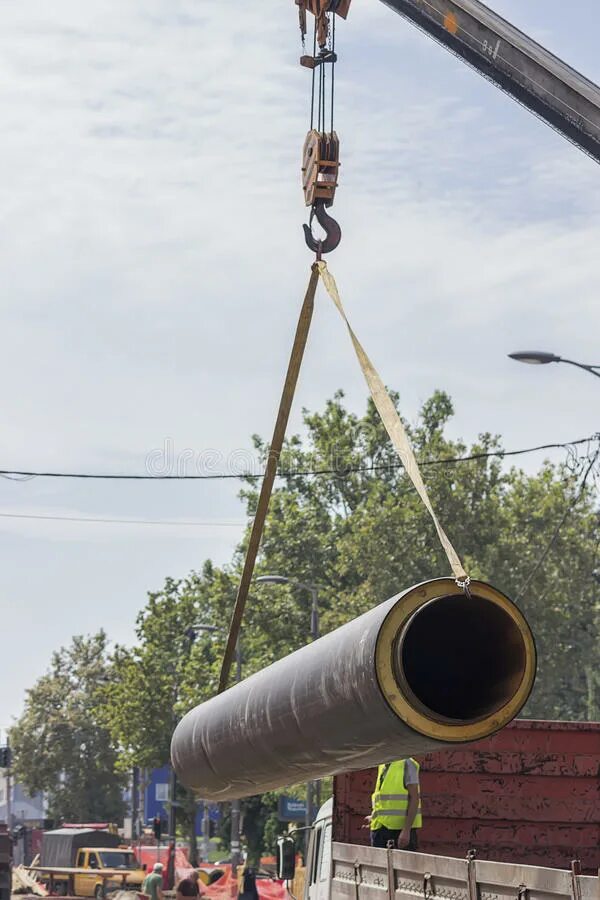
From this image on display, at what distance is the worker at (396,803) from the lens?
10.6 meters

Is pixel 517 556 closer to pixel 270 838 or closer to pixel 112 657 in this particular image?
pixel 270 838

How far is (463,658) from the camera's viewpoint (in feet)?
20.5

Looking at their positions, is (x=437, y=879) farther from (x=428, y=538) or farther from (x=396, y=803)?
(x=428, y=538)

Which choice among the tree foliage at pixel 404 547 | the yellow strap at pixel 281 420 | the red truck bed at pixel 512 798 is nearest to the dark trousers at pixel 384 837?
the red truck bed at pixel 512 798

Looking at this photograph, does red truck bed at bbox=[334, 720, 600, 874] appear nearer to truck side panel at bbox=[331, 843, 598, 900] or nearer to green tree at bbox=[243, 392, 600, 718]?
truck side panel at bbox=[331, 843, 598, 900]

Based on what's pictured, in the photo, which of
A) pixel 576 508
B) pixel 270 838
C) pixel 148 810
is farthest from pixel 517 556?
pixel 148 810

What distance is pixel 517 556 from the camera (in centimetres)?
4534

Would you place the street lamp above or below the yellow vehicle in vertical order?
above

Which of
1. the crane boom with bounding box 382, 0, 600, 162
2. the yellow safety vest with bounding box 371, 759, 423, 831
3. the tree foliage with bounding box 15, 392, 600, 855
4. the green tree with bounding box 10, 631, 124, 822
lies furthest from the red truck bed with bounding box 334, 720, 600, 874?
the green tree with bounding box 10, 631, 124, 822

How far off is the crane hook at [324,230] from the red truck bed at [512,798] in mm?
4379

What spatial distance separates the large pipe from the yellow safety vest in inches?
138

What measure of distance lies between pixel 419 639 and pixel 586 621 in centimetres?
4599

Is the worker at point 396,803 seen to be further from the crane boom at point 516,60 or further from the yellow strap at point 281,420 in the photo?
the crane boom at point 516,60

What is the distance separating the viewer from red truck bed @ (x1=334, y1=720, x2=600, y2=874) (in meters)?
11.5
